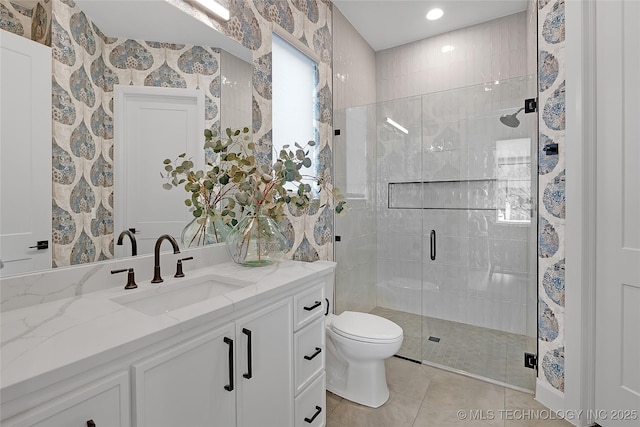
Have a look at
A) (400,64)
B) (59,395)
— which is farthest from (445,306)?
(59,395)

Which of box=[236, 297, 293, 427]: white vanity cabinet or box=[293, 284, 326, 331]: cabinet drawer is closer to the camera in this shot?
box=[236, 297, 293, 427]: white vanity cabinet

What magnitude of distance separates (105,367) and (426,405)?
5.81ft

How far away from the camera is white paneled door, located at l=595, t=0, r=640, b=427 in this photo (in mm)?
1471

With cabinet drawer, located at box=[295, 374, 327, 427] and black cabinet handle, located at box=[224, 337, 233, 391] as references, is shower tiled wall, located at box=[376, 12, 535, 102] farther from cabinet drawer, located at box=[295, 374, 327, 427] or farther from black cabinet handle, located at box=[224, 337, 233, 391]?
black cabinet handle, located at box=[224, 337, 233, 391]

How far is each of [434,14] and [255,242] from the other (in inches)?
102

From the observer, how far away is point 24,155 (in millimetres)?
955

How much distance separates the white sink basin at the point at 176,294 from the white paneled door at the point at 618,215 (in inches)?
69.8

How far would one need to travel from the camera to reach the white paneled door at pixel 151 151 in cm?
122

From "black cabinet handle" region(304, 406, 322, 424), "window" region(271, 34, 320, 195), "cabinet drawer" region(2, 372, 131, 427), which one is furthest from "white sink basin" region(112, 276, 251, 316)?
"window" region(271, 34, 320, 195)

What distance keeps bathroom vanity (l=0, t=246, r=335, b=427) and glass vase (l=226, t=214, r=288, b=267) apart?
0.29 ft

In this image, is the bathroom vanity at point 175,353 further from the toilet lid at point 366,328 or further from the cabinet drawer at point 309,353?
the toilet lid at point 366,328

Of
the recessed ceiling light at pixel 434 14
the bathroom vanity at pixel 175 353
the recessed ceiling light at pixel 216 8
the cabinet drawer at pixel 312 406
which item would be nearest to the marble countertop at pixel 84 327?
the bathroom vanity at pixel 175 353

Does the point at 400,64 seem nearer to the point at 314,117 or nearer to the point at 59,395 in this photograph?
the point at 314,117

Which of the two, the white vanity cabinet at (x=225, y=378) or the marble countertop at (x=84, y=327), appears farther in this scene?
the white vanity cabinet at (x=225, y=378)
